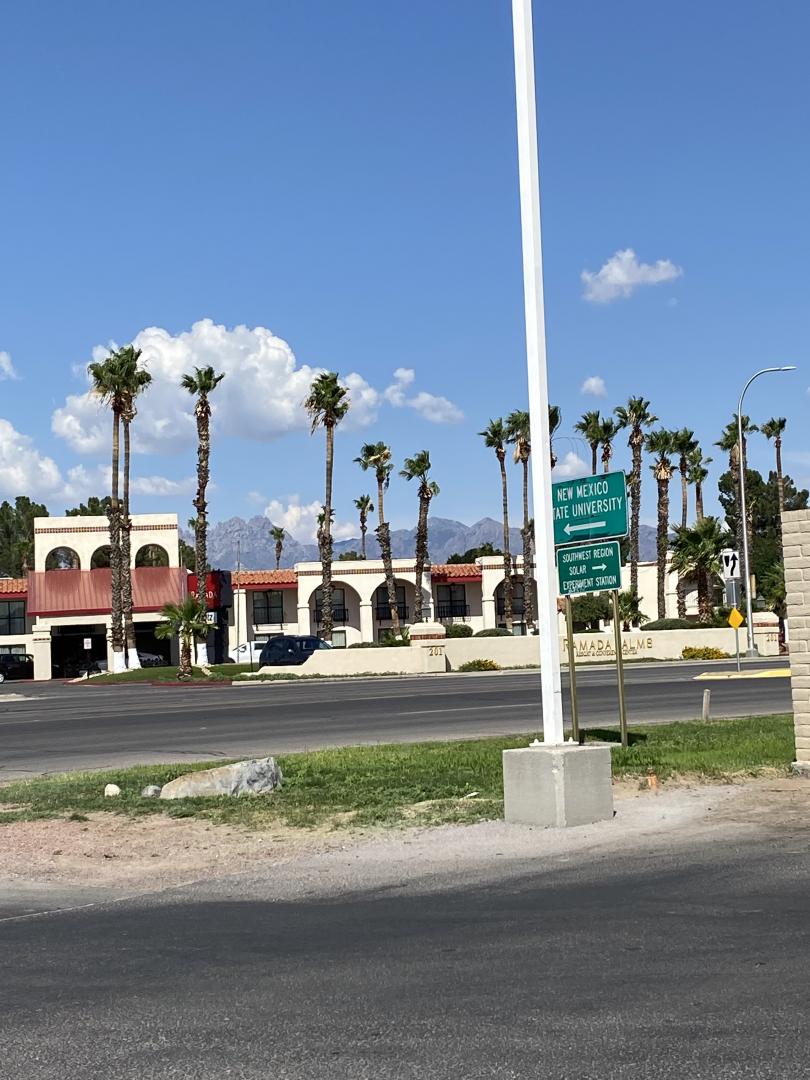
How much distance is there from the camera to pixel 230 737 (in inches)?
877

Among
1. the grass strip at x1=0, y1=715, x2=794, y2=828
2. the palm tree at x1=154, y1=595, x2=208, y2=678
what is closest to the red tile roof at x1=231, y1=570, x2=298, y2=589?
the palm tree at x1=154, y1=595, x2=208, y2=678

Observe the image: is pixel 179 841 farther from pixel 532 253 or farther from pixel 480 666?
pixel 480 666

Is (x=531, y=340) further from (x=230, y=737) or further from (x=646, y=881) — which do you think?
(x=230, y=737)

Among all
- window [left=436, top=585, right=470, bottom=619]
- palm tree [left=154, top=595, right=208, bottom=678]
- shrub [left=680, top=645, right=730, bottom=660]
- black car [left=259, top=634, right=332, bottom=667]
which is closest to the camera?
black car [left=259, top=634, right=332, bottom=667]

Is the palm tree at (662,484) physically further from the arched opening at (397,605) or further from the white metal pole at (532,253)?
the white metal pole at (532,253)

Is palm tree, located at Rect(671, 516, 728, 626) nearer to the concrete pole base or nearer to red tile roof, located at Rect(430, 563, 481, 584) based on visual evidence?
red tile roof, located at Rect(430, 563, 481, 584)

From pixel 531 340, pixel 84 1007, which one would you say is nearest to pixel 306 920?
pixel 84 1007

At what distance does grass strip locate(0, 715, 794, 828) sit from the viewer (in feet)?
40.3

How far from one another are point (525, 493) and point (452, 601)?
10922 mm

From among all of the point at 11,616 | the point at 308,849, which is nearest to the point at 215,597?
the point at 11,616

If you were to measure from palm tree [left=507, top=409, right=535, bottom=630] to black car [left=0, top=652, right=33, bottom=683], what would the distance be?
28842mm

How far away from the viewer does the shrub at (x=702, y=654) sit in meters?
55.0

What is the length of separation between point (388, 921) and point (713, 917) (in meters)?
1.99

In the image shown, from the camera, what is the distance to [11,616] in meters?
77.9
